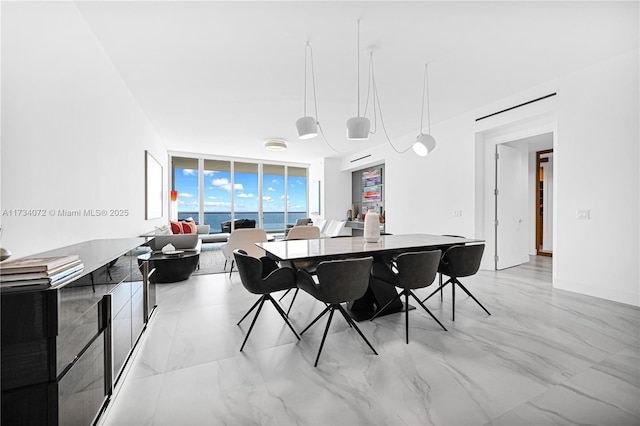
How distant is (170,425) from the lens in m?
1.39

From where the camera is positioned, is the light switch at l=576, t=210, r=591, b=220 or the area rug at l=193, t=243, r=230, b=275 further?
the area rug at l=193, t=243, r=230, b=275

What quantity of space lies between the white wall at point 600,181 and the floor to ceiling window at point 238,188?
23.0 feet

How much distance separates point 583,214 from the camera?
3391 millimetres

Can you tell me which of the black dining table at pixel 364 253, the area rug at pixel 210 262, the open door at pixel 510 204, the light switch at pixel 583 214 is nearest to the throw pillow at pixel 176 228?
the area rug at pixel 210 262

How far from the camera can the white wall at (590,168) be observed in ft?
9.92

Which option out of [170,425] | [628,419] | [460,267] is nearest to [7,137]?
[170,425]

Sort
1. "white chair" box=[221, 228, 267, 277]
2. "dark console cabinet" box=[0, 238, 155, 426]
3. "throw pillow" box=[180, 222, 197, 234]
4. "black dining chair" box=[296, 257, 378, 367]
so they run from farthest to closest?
1. "throw pillow" box=[180, 222, 197, 234]
2. "white chair" box=[221, 228, 267, 277]
3. "black dining chair" box=[296, 257, 378, 367]
4. "dark console cabinet" box=[0, 238, 155, 426]

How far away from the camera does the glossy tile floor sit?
147 centimetres

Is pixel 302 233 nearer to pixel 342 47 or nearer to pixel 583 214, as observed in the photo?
pixel 342 47

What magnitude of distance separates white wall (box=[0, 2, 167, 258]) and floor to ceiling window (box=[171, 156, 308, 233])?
5.15m

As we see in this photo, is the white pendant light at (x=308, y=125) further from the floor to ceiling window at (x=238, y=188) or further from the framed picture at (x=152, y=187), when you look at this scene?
the floor to ceiling window at (x=238, y=188)

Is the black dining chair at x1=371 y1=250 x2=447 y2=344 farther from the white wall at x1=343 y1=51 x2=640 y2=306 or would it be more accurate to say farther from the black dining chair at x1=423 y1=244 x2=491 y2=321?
the white wall at x1=343 y1=51 x2=640 y2=306

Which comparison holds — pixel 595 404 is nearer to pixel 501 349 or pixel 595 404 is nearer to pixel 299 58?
pixel 501 349

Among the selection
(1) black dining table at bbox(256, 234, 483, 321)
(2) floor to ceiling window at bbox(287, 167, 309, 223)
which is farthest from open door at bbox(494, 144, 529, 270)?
(2) floor to ceiling window at bbox(287, 167, 309, 223)
